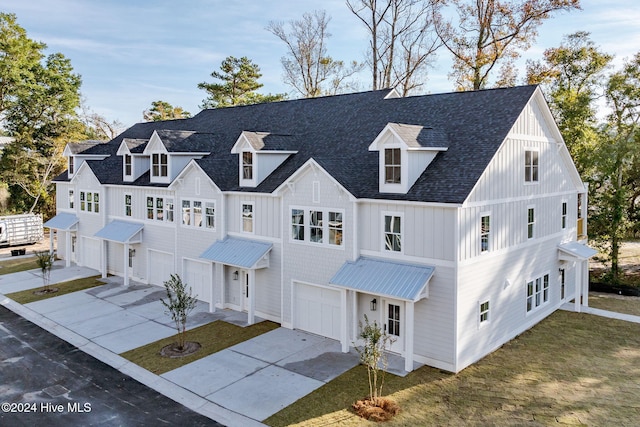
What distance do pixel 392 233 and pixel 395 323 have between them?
314 centimetres

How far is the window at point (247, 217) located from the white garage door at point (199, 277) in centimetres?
297

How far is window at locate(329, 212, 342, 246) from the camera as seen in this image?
17000 millimetres

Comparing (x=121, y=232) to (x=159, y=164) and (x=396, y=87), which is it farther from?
(x=396, y=87)

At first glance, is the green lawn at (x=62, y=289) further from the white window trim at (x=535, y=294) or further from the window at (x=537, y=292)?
the window at (x=537, y=292)

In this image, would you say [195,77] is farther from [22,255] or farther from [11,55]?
[22,255]

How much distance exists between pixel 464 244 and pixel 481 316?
9.45 ft

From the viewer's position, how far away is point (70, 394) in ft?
44.9

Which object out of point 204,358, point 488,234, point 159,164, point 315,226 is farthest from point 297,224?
point 159,164

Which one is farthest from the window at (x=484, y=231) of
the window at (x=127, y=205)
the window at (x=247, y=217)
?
the window at (x=127, y=205)

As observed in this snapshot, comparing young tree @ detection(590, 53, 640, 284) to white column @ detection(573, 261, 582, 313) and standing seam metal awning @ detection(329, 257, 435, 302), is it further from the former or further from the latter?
standing seam metal awning @ detection(329, 257, 435, 302)

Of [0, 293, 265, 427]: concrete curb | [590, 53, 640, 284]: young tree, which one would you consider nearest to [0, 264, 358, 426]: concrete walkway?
[0, 293, 265, 427]: concrete curb

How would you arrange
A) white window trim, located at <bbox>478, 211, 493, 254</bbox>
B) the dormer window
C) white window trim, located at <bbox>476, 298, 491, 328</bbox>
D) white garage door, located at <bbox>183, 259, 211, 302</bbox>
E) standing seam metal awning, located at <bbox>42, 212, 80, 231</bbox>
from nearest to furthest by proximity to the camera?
white window trim, located at <bbox>478, 211, 493, 254</bbox> < white window trim, located at <bbox>476, 298, 491, 328</bbox> < white garage door, located at <bbox>183, 259, 211, 302</bbox> < the dormer window < standing seam metal awning, located at <bbox>42, 212, 80, 231</bbox>

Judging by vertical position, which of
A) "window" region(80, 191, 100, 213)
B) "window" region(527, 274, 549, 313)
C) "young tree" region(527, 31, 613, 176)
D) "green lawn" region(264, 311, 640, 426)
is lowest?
"green lawn" region(264, 311, 640, 426)

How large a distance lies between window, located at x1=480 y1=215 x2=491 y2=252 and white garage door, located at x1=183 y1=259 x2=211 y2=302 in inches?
497
